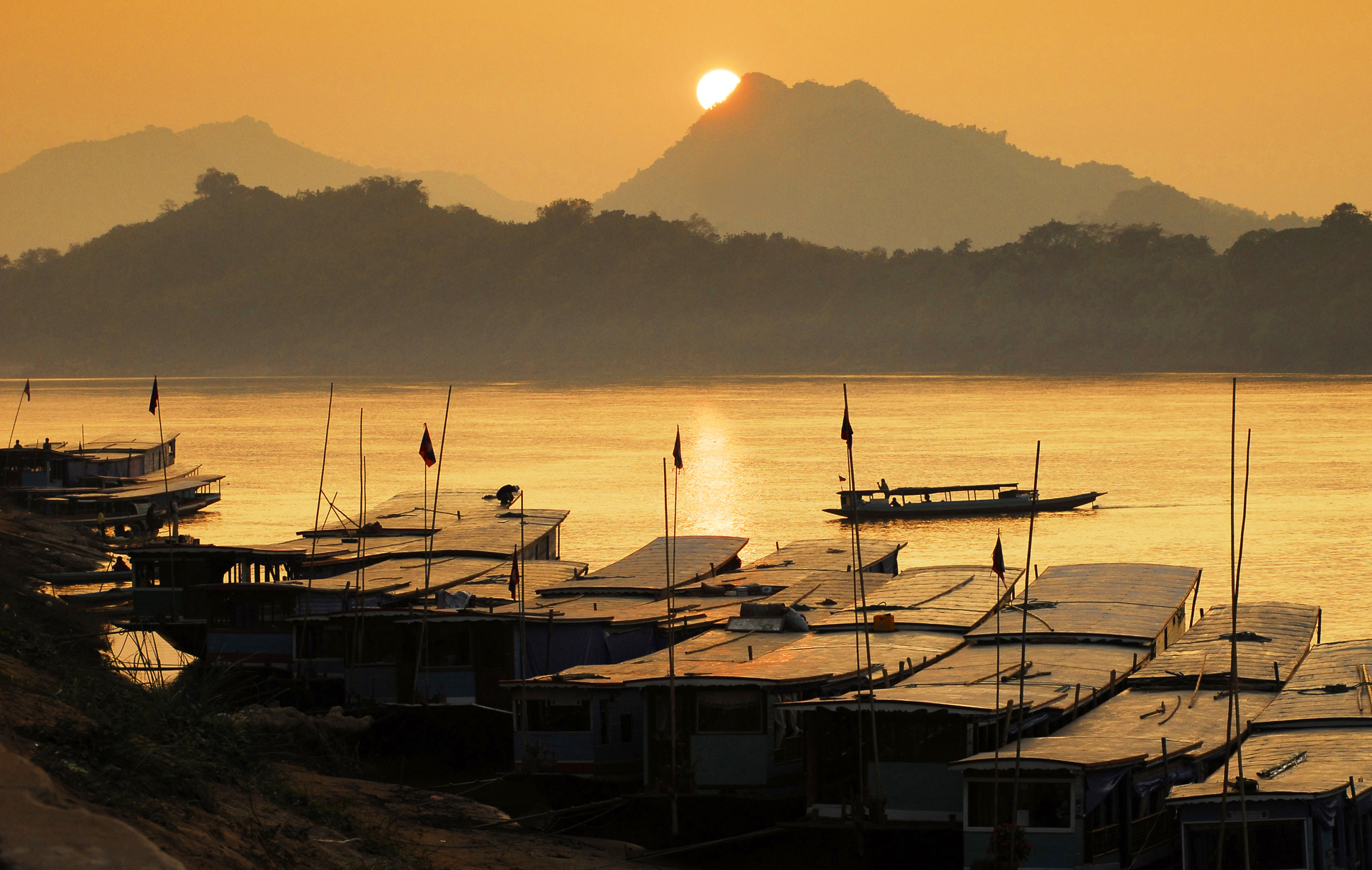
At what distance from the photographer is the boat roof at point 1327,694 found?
21875mm

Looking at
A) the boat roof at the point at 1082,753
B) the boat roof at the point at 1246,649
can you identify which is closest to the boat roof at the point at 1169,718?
the boat roof at the point at 1082,753

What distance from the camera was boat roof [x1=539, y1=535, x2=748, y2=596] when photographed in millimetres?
34250

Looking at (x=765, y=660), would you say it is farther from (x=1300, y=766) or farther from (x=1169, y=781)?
(x=1300, y=766)

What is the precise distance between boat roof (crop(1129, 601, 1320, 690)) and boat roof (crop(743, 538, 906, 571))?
999cm

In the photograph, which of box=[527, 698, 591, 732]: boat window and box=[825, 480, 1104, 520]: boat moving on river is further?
box=[825, 480, 1104, 520]: boat moving on river

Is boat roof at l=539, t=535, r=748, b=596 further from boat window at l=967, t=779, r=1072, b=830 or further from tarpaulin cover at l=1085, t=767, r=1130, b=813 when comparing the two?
tarpaulin cover at l=1085, t=767, r=1130, b=813

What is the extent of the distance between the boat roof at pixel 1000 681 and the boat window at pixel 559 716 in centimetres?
396

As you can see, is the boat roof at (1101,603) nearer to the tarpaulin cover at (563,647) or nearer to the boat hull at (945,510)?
the tarpaulin cover at (563,647)

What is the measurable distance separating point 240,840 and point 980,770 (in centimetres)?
926

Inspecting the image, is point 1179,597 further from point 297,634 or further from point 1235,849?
point 297,634

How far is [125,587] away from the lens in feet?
142

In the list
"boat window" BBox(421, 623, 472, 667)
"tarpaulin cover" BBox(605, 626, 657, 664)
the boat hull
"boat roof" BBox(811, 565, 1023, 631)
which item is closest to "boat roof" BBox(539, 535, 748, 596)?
"tarpaulin cover" BBox(605, 626, 657, 664)

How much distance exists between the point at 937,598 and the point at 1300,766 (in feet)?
45.6

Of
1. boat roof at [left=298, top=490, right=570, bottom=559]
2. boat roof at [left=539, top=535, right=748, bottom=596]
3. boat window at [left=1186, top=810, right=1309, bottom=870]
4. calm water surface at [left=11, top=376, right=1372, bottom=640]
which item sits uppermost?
boat roof at [left=298, top=490, right=570, bottom=559]
